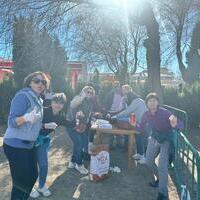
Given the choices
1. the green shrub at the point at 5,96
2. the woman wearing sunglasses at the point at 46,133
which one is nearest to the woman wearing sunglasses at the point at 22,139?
the woman wearing sunglasses at the point at 46,133

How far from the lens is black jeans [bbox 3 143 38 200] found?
434 cm

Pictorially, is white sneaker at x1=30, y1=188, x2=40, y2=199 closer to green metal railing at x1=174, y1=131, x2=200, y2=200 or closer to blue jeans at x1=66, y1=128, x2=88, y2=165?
blue jeans at x1=66, y1=128, x2=88, y2=165

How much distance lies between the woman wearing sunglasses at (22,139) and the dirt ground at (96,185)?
130 centimetres

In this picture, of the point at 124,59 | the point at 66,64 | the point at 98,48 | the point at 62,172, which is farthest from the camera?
the point at 124,59

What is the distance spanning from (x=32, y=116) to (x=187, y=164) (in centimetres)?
222

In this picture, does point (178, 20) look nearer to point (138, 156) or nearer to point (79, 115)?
point (138, 156)

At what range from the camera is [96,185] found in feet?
20.7

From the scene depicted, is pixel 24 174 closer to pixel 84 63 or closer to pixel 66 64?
pixel 66 64

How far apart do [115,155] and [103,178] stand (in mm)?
1962

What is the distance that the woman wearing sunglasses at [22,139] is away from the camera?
4293mm

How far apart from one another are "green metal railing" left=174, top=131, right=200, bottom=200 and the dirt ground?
1.60ft

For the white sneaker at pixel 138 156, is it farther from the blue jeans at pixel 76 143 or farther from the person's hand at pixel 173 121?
the person's hand at pixel 173 121

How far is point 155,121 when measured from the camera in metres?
5.60

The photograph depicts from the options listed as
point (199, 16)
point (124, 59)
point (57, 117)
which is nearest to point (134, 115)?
point (57, 117)
